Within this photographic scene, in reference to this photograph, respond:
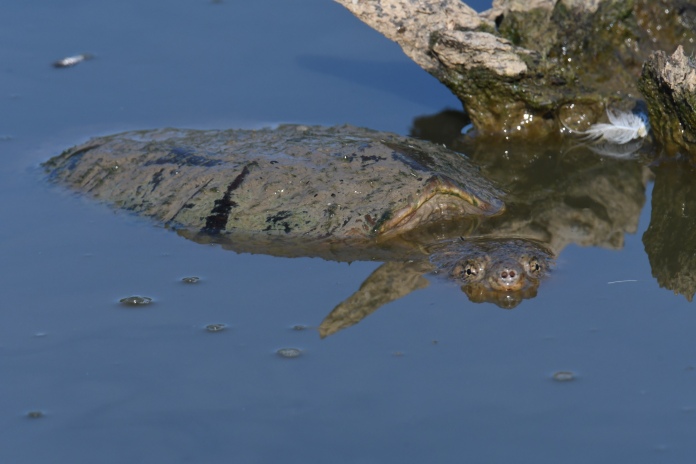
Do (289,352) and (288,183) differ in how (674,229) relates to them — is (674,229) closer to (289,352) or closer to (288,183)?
(288,183)

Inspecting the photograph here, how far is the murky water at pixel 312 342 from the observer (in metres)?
3.99

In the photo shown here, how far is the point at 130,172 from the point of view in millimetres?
6113

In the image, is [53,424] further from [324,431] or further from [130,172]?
[130,172]

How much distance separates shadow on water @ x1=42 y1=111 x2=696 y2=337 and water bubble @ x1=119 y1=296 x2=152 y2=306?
0.65 meters

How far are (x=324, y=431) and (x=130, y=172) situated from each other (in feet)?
8.49

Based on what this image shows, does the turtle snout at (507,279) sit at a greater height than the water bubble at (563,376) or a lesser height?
greater

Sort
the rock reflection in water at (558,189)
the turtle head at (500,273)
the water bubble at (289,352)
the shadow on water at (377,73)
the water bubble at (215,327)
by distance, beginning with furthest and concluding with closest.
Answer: the shadow on water at (377,73) → the rock reflection in water at (558,189) → the turtle head at (500,273) → the water bubble at (215,327) → the water bubble at (289,352)

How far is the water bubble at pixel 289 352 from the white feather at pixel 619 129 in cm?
305

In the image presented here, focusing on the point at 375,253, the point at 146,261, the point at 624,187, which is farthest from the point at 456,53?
the point at 146,261

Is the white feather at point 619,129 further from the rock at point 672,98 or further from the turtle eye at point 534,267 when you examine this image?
the turtle eye at point 534,267

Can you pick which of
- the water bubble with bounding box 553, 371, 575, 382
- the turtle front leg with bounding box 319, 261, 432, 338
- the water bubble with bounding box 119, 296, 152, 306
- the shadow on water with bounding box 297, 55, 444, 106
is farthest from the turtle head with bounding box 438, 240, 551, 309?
the shadow on water with bounding box 297, 55, 444, 106

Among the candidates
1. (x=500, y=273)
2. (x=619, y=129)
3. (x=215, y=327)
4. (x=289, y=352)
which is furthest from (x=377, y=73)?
(x=289, y=352)

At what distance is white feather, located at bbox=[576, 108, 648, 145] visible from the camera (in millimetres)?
6766

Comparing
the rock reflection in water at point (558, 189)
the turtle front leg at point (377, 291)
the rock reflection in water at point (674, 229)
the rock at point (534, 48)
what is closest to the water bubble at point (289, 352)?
the turtle front leg at point (377, 291)
